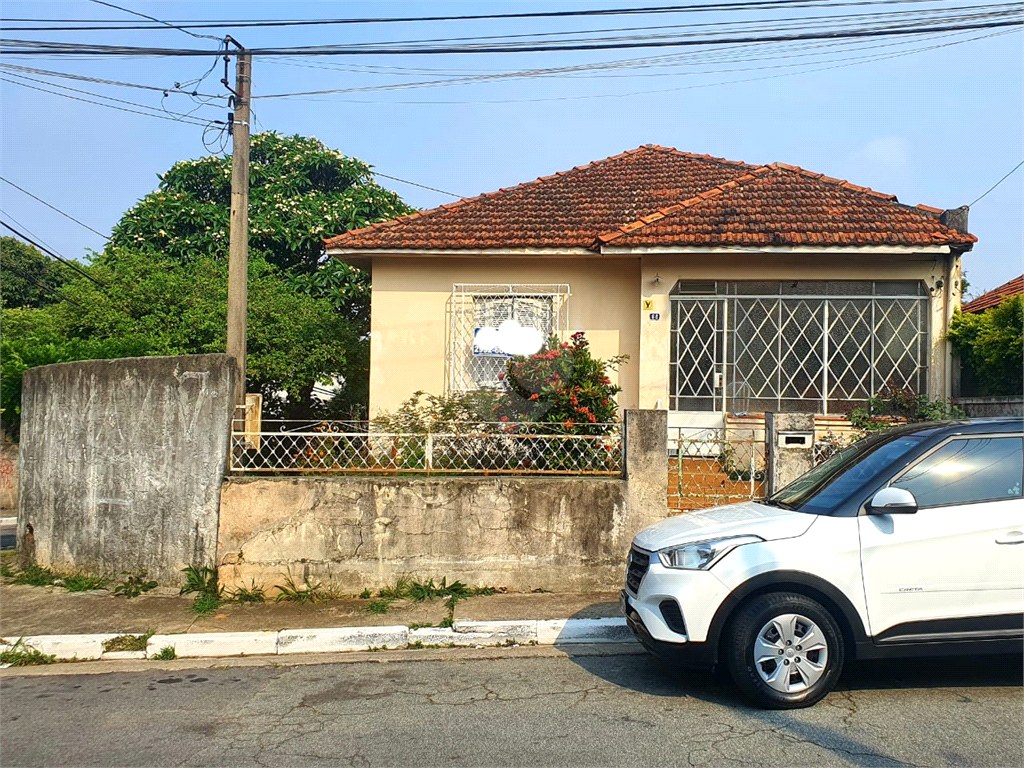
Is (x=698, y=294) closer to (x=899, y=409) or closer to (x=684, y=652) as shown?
(x=899, y=409)

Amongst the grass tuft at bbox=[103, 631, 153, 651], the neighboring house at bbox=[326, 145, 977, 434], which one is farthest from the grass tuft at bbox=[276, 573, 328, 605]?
the neighboring house at bbox=[326, 145, 977, 434]

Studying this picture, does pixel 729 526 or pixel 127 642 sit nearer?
pixel 729 526

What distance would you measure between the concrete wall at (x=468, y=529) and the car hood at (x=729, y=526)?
1.97 meters

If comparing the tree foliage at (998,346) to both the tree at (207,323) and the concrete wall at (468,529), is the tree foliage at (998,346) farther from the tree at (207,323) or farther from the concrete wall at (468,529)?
the tree at (207,323)

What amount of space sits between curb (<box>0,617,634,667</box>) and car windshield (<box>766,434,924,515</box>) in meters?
1.85

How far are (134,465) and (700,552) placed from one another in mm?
5734

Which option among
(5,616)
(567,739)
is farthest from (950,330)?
(5,616)

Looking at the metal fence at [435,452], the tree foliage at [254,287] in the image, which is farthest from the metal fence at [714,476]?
the tree foliage at [254,287]

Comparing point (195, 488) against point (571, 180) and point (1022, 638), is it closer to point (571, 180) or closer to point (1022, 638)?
point (1022, 638)

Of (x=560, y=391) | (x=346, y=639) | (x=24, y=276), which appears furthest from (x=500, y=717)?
(x=24, y=276)

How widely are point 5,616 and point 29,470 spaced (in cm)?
207

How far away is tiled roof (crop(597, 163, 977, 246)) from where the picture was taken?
10.4 m

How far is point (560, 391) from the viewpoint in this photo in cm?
838

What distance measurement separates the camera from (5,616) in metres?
7.30
